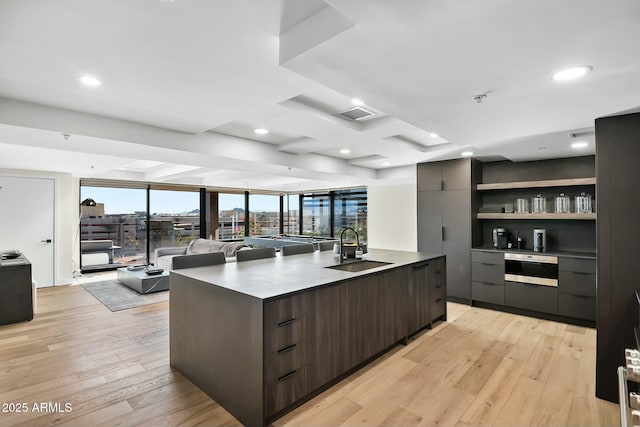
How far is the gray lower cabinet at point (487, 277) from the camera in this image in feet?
14.6

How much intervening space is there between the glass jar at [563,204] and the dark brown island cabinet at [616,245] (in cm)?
222

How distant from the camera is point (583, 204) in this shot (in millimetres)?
4117

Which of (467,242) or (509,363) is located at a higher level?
(467,242)

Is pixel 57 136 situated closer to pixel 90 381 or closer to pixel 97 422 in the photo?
pixel 90 381

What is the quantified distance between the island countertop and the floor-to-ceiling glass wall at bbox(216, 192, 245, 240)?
256 inches

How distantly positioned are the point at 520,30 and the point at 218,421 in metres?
2.80

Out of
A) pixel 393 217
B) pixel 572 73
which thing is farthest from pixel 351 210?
pixel 572 73

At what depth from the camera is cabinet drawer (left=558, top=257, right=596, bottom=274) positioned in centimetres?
377

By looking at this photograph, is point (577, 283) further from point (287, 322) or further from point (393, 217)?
point (393, 217)

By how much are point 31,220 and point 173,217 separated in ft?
10.1

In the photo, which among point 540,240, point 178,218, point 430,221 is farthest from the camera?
point 178,218

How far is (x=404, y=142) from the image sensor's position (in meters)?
4.25

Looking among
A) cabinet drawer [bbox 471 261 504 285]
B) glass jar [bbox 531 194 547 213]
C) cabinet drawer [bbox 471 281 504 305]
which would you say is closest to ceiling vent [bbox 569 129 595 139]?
glass jar [bbox 531 194 547 213]

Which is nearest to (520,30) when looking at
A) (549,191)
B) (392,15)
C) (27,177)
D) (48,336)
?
(392,15)
